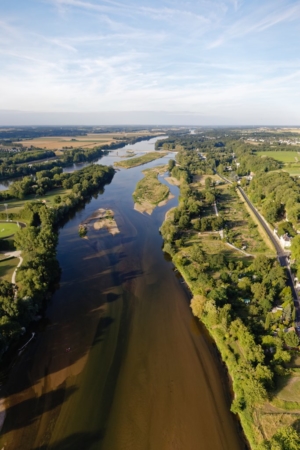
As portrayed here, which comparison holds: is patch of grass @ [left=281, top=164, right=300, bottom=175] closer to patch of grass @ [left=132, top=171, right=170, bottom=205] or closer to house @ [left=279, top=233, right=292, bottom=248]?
patch of grass @ [left=132, top=171, right=170, bottom=205]

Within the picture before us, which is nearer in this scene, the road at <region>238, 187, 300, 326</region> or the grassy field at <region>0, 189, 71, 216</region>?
the road at <region>238, 187, 300, 326</region>

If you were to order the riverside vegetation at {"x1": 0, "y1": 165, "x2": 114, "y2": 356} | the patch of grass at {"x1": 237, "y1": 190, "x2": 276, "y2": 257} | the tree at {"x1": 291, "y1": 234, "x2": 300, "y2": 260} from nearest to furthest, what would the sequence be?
the riverside vegetation at {"x1": 0, "y1": 165, "x2": 114, "y2": 356} → the tree at {"x1": 291, "y1": 234, "x2": 300, "y2": 260} → the patch of grass at {"x1": 237, "y1": 190, "x2": 276, "y2": 257}

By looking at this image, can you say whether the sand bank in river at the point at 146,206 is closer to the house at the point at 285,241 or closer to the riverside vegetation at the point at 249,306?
the riverside vegetation at the point at 249,306

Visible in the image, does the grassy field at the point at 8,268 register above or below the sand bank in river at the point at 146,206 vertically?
below

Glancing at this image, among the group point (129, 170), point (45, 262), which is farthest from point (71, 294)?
point (129, 170)

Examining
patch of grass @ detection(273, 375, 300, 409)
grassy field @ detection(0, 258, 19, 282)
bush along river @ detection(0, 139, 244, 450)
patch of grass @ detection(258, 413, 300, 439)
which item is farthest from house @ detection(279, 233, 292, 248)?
grassy field @ detection(0, 258, 19, 282)

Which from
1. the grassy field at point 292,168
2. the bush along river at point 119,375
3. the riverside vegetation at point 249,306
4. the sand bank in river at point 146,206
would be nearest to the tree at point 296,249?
Answer: the riverside vegetation at point 249,306
